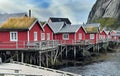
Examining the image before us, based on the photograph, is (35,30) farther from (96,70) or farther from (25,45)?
(96,70)

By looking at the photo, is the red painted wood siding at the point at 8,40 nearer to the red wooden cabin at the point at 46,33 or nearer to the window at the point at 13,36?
the window at the point at 13,36

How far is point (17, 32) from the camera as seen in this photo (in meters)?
39.1

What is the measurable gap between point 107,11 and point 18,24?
113 metres

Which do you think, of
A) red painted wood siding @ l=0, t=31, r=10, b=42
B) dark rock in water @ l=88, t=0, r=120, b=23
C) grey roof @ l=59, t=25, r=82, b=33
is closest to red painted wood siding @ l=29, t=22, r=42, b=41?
red painted wood siding @ l=0, t=31, r=10, b=42

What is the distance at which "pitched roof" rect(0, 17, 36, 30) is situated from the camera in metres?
39.1

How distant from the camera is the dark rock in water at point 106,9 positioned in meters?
142

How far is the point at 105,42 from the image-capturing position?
7725cm

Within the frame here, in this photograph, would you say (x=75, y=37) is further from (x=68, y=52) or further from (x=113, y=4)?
(x=113, y=4)

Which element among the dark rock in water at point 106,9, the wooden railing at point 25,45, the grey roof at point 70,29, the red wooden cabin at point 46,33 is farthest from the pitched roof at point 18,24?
the dark rock in water at point 106,9

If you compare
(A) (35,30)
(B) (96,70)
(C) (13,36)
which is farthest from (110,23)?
(C) (13,36)

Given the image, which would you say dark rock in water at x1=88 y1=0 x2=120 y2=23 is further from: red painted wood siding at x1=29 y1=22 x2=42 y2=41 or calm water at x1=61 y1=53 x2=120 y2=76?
red painted wood siding at x1=29 y1=22 x2=42 y2=41

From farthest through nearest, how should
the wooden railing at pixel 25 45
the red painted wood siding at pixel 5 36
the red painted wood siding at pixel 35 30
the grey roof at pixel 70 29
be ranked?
the grey roof at pixel 70 29 → the red painted wood siding at pixel 35 30 → the red painted wood siding at pixel 5 36 → the wooden railing at pixel 25 45

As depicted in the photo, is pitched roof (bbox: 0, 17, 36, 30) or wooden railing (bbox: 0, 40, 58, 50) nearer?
wooden railing (bbox: 0, 40, 58, 50)

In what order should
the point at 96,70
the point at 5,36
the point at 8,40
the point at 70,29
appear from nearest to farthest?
the point at 8,40
the point at 5,36
the point at 96,70
the point at 70,29
